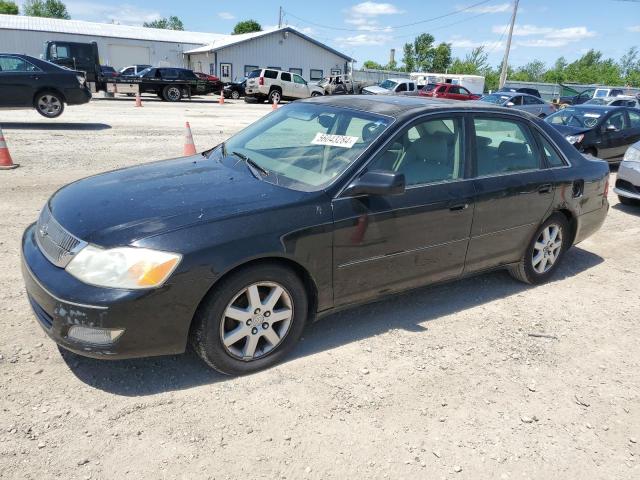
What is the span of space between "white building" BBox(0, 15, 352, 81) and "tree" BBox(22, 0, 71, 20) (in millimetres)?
61296

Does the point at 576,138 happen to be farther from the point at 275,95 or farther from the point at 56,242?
the point at 275,95

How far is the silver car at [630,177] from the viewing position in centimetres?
730

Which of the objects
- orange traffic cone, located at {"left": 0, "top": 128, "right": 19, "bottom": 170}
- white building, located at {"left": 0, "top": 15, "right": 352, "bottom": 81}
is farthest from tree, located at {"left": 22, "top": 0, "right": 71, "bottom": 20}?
orange traffic cone, located at {"left": 0, "top": 128, "right": 19, "bottom": 170}

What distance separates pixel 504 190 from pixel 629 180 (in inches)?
182

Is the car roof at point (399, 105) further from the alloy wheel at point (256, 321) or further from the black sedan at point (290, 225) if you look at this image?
the alloy wheel at point (256, 321)

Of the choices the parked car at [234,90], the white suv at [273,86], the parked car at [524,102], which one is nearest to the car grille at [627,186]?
the parked car at [524,102]

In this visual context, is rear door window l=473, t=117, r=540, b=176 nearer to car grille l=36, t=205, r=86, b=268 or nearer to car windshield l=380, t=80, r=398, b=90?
car grille l=36, t=205, r=86, b=268

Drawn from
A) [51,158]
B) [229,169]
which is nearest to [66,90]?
[51,158]

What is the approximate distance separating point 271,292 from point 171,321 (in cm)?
61

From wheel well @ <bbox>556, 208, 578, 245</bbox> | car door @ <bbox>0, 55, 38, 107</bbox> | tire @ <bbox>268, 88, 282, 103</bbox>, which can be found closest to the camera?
wheel well @ <bbox>556, 208, 578, 245</bbox>

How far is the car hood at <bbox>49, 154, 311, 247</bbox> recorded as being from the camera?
2699 mm

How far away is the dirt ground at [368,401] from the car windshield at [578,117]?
306 inches

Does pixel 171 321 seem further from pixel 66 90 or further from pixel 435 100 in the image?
pixel 66 90

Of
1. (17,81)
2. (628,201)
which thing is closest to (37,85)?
(17,81)
